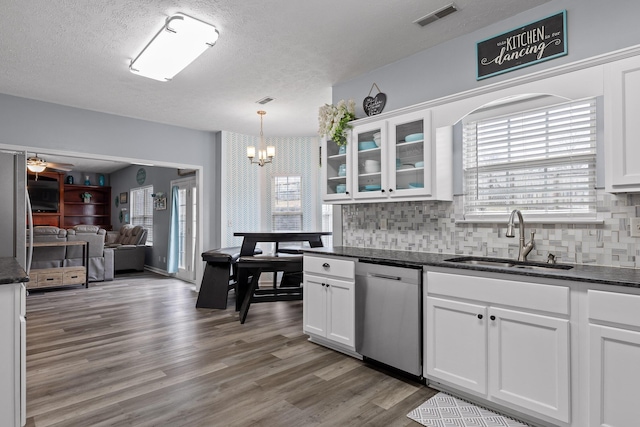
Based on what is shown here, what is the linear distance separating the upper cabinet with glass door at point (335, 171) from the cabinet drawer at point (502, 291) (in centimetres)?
126

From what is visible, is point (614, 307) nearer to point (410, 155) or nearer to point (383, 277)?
point (383, 277)

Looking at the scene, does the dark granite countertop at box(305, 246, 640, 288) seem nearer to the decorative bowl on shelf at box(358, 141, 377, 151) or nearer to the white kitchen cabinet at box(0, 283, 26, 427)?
the decorative bowl on shelf at box(358, 141, 377, 151)

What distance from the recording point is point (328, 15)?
263cm

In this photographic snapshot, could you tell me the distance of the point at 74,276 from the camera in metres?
6.21

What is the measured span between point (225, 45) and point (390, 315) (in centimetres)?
253

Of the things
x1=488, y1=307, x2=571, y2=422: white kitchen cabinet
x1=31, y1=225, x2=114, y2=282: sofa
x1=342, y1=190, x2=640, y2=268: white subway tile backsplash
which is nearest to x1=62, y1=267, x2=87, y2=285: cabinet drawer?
x1=31, y1=225, x2=114, y2=282: sofa

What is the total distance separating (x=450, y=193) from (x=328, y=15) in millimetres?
1588

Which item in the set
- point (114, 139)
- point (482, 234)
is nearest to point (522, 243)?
point (482, 234)

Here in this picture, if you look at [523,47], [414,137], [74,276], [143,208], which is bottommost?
[74,276]

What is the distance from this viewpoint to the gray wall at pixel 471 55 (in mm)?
2186

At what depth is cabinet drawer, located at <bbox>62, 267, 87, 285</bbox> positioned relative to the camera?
613 centimetres

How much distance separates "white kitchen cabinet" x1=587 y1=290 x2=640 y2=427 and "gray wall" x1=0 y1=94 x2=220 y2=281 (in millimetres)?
5119

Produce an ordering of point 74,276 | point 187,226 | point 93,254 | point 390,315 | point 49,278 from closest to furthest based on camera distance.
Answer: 1. point 390,315
2. point 49,278
3. point 74,276
4. point 93,254
5. point 187,226

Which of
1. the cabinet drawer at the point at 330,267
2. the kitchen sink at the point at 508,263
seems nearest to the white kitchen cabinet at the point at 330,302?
the cabinet drawer at the point at 330,267
